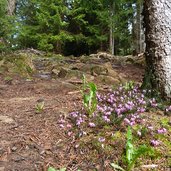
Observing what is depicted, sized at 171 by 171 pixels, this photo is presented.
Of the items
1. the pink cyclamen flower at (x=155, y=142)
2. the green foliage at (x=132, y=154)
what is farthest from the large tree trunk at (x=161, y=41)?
the green foliage at (x=132, y=154)

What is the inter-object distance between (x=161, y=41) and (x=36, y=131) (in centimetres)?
191

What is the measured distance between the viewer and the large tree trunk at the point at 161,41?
150 inches

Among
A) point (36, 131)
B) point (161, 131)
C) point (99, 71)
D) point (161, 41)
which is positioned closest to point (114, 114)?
point (161, 131)

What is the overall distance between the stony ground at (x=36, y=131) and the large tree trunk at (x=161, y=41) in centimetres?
107

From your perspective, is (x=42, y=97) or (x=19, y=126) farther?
(x=42, y=97)

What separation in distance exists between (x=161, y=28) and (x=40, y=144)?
2.10 meters

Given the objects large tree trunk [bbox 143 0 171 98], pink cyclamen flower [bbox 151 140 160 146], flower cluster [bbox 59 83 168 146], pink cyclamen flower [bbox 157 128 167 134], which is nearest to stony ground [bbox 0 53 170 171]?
flower cluster [bbox 59 83 168 146]

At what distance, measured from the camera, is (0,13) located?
28.5 feet

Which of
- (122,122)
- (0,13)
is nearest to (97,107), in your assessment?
(122,122)

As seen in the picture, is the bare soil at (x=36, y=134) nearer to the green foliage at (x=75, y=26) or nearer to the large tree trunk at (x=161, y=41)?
the large tree trunk at (x=161, y=41)

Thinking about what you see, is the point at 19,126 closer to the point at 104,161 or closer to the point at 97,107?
the point at 97,107

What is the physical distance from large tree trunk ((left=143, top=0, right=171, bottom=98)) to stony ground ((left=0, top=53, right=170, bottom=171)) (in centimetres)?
107

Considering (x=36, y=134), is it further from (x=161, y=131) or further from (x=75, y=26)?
(x=75, y=26)

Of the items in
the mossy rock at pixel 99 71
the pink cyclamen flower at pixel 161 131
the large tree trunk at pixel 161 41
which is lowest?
the pink cyclamen flower at pixel 161 131
